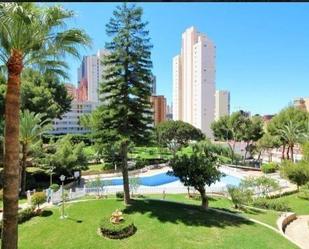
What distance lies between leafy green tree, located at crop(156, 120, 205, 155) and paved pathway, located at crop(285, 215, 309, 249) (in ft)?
112

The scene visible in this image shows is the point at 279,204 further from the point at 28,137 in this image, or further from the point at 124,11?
the point at 28,137

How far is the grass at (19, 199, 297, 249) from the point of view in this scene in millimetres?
13344

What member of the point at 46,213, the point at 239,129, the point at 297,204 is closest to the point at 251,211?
the point at 297,204

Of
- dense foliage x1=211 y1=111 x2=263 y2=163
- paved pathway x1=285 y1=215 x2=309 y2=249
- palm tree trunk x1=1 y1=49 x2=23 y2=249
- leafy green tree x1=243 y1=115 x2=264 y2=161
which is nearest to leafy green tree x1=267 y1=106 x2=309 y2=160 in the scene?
leafy green tree x1=243 y1=115 x2=264 y2=161

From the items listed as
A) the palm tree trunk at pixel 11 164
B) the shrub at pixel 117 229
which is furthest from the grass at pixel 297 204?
the palm tree trunk at pixel 11 164

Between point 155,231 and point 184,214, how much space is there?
285cm

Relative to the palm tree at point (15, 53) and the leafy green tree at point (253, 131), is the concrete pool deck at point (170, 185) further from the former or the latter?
the palm tree at point (15, 53)

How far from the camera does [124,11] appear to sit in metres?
18.8

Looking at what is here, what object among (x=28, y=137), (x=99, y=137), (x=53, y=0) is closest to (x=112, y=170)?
(x=28, y=137)

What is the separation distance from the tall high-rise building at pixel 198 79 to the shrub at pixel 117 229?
73.1m

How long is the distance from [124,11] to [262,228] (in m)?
13.6

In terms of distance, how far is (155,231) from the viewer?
1443 cm

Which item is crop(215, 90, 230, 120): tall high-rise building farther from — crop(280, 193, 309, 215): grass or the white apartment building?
crop(280, 193, 309, 215): grass

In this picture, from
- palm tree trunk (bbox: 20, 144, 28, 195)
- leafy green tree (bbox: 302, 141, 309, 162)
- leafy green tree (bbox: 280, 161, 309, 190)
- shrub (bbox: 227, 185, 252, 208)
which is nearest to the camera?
shrub (bbox: 227, 185, 252, 208)
